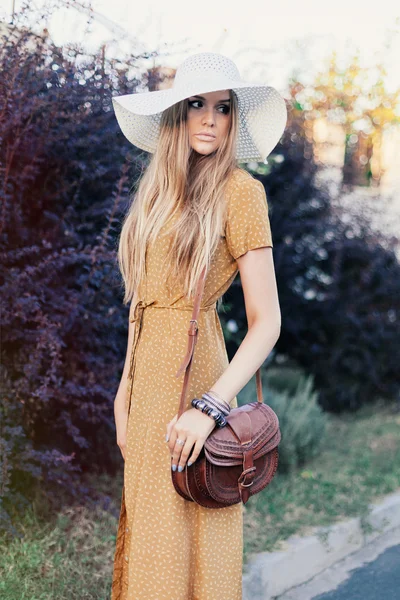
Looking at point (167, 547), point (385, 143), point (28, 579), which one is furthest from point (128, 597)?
point (385, 143)

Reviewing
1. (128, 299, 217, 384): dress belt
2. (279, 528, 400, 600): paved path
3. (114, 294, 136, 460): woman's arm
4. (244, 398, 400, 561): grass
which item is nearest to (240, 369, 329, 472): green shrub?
(244, 398, 400, 561): grass

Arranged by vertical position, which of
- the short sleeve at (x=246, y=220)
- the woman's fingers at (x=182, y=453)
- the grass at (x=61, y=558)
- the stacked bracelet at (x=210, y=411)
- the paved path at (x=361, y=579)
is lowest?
the paved path at (x=361, y=579)

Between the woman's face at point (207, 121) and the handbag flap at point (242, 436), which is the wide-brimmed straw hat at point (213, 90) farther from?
the handbag flap at point (242, 436)

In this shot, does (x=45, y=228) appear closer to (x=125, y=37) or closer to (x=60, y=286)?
(x=60, y=286)

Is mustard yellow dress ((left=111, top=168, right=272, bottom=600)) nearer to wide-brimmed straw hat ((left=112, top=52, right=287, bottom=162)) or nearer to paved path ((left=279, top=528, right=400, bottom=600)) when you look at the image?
wide-brimmed straw hat ((left=112, top=52, right=287, bottom=162))

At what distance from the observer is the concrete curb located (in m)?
3.31

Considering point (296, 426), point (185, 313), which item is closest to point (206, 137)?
point (185, 313)

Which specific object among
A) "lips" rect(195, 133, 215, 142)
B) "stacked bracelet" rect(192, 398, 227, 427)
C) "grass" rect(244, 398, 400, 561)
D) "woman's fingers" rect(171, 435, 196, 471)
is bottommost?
"grass" rect(244, 398, 400, 561)

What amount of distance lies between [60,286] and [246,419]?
1833mm

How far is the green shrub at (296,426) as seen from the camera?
4824mm

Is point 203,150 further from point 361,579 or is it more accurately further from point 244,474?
point 361,579

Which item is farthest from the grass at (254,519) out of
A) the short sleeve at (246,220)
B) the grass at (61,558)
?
the short sleeve at (246,220)

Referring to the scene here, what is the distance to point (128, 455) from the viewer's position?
225cm

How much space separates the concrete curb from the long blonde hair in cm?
173
